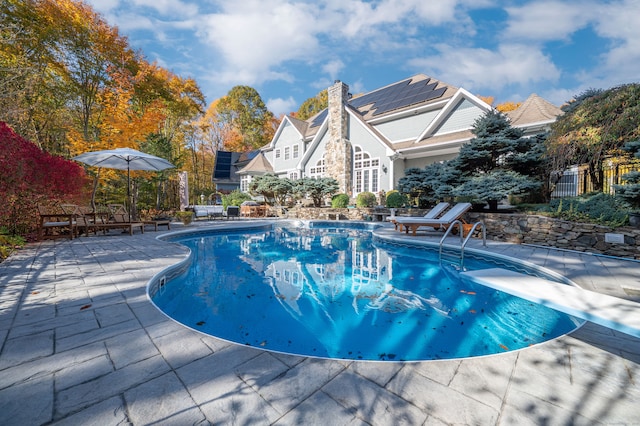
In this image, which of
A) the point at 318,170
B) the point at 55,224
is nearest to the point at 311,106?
the point at 318,170

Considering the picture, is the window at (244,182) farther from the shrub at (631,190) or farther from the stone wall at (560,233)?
the shrub at (631,190)

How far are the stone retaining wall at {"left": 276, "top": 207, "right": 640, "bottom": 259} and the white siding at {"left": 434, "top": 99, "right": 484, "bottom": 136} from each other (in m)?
7.36

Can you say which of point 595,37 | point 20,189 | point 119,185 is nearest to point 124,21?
point 119,185

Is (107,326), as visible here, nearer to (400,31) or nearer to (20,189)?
(20,189)

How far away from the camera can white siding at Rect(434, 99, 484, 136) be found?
1384 cm

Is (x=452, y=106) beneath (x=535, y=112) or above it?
above

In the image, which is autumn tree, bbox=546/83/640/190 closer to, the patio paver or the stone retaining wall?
the stone retaining wall

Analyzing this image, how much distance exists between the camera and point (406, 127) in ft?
57.6

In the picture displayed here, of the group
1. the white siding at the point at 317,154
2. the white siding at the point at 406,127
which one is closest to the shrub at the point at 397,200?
the white siding at the point at 406,127

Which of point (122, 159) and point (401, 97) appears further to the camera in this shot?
point (401, 97)

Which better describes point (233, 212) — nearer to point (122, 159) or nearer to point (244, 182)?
point (122, 159)

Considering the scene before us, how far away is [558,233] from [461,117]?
9.41 meters

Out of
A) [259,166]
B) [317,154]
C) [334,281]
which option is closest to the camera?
[334,281]

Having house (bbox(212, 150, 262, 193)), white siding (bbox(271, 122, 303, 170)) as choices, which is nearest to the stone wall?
white siding (bbox(271, 122, 303, 170))
